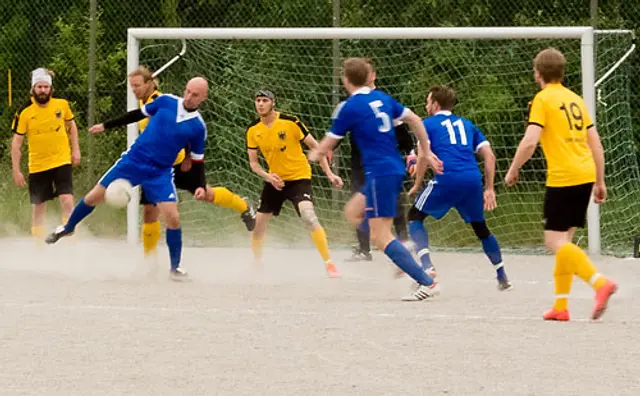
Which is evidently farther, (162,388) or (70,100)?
(70,100)

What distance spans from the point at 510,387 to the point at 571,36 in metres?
9.79

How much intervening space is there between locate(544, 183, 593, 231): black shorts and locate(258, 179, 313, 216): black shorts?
4.49 metres

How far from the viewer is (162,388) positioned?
6.91 meters

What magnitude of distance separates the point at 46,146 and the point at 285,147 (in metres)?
2.94

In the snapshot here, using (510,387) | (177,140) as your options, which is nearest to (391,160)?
(177,140)

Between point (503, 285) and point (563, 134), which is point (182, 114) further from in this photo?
point (563, 134)

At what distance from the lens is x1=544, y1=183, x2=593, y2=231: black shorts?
379 inches

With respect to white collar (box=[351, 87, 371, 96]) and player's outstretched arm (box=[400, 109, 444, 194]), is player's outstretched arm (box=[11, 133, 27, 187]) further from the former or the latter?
white collar (box=[351, 87, 371, 96])

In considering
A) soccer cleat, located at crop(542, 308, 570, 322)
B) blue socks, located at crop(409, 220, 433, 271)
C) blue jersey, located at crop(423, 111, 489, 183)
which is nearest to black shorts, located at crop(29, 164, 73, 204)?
blue socks, located at crop(409, 220, 433, 271)

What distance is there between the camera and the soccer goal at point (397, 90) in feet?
55.6

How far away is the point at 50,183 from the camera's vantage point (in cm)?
1586

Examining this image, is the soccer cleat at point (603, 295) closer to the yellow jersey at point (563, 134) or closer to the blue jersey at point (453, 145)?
the yellow jersey at point (563, 134)

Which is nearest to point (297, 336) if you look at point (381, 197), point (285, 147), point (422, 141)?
point (381, 197)

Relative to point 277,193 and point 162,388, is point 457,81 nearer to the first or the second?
point 277,193
